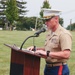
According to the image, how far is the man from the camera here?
4180 mm

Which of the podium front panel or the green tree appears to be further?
the green tree

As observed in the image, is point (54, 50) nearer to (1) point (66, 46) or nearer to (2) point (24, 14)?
(1) point (66, 46)

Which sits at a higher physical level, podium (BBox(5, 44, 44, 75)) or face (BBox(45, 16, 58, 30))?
face (BBox(45, 16, 58, 30))

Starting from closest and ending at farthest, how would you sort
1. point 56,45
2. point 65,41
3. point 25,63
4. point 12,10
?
point 25,63 < point 65,41 < point 56,45 < point 12,10

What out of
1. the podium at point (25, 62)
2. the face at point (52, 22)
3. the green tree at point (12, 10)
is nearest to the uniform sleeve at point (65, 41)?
the face at point (52, 22)

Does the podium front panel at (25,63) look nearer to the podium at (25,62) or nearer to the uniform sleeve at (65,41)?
the podium at (25,62)

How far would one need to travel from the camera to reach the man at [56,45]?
4180 millimetres

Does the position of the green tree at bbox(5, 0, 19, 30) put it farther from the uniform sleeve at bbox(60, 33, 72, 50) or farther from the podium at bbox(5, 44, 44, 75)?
the podium at bbox(5, 44, 44, 75)

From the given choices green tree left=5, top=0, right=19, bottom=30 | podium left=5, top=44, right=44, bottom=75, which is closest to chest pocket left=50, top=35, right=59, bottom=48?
podium left=5, top=44, right=44, bottom=75

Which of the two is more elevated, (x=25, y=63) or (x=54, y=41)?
(x=54, y=41)

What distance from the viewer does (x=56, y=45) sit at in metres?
4.35

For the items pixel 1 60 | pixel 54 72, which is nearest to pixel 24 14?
pixel 1 60

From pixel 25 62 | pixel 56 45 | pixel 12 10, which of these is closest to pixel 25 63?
pixel 25 62

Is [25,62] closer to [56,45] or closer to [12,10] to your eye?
[56,45]
